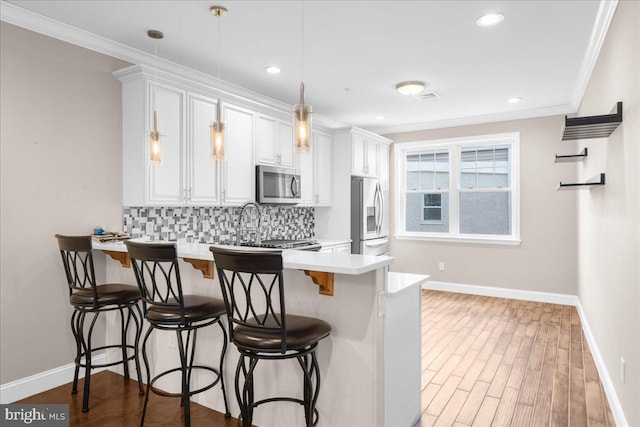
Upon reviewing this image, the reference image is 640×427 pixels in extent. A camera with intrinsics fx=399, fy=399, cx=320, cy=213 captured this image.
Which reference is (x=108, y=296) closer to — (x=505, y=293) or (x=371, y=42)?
(x=371, y=42)

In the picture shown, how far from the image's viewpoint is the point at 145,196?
3170mm

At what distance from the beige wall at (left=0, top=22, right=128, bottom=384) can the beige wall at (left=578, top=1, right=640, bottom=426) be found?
354cm

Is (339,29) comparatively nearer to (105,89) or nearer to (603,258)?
(105,89)

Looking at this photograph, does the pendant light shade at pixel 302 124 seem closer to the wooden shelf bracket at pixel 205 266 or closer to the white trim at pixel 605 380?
the wooden shelf bracket at pixel 205 266

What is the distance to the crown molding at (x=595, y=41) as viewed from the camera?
2.63m

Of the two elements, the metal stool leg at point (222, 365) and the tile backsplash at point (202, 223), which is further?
the tile backsplash at point (202, 223)

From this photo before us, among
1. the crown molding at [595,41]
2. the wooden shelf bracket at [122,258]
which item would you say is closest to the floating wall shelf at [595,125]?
the crown molding at [595,41]

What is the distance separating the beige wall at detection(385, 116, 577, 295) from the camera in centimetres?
532

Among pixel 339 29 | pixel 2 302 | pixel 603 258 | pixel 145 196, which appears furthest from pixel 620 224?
pixel 2 302

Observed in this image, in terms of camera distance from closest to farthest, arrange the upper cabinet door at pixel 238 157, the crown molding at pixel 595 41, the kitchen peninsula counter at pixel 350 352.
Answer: the kitchen peninsula counter at pixel 350 352 < the crown molding at pixel 595 41 < the upper cabinet door at pixel 238 157

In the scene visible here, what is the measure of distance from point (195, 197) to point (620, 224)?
124 inches

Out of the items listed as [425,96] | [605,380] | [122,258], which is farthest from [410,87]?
[122,258]

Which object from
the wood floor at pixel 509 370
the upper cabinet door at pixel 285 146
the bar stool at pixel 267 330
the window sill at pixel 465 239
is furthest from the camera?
the window sill at pixel 465 239

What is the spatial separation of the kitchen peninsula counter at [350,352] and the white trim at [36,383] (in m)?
1.42
